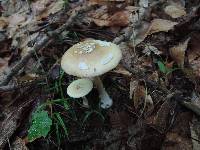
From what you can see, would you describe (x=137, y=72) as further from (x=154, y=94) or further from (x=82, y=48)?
(x=82, y=48)

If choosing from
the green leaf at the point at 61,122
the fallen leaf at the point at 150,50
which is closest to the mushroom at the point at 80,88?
the green leaf at the point at 61,122

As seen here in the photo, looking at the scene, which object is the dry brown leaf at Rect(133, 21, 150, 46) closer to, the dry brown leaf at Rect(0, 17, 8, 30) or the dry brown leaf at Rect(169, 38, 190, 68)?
the dry brown leaf at Rect(169, 38, 190, 68)

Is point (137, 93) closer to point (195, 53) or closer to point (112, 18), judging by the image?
point (195, 53)

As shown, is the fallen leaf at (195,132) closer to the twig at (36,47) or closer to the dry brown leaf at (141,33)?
the dry brown leaf at (141,33)

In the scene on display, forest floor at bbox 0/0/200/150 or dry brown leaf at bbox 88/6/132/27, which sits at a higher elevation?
dry brown leaf at bbox 88/6/132/27

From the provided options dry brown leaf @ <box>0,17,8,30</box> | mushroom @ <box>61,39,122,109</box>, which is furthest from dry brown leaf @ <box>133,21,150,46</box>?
dry brown leaf @ <box>0,17,8,30</box>

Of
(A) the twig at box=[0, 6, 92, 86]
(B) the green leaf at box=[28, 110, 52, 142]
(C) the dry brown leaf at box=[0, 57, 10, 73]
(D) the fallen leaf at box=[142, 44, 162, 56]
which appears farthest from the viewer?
(C) the dry brown leaf at box=[0, 57, 10, 73]

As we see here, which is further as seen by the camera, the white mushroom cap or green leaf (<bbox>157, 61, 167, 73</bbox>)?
green leaf (<bbox>157, 61, 167, 73</bbox>)

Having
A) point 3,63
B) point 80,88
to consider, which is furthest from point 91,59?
point 3,63

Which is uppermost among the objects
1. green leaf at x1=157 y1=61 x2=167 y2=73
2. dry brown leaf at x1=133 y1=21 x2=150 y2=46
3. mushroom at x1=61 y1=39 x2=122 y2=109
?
mushroom at x1=61 y1=39 x2=122 y2=109
